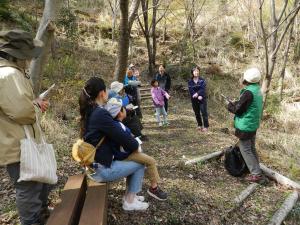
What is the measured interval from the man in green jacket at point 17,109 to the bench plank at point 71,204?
0.22 metres

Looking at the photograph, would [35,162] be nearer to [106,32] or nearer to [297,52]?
[106,32]

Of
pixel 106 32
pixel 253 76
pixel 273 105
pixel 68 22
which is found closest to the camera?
pixel 253 76

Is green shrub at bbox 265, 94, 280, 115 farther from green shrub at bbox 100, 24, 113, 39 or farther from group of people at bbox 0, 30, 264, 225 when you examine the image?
green shrub at bbox 100, 24, 113, 39

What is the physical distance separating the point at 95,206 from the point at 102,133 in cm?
80

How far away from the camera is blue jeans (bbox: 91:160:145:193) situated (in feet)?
12.8

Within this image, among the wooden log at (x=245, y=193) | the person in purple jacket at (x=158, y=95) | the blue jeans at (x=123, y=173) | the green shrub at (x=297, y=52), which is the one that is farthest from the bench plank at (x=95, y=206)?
the green shrub at (x=297, y=52)

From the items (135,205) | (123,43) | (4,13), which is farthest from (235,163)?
(4,13)

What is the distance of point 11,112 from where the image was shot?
3047 millimetres

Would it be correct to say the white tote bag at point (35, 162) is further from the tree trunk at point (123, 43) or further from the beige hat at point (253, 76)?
the beige hat at point (253, 76)

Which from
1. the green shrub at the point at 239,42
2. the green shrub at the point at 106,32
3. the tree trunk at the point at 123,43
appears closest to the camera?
the tree trunk at the point at 123,43

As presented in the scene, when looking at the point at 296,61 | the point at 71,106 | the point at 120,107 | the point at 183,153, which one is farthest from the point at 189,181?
the point at 296,61

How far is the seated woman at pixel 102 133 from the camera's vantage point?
3.75m

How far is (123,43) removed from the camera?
584 centimetres

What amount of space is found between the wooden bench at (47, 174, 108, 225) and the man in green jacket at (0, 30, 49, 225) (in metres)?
0.26
